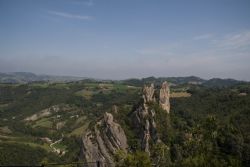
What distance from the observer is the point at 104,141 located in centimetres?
9694

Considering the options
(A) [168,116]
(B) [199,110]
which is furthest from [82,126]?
(A) [168,116]

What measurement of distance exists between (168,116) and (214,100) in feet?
174

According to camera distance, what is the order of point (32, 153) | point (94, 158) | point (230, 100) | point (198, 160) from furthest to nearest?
1. point (230, 100)
2. point (32, 153)
3. point (94, 158)
4. point (198, 160)

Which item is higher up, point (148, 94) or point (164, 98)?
point (148, 94)

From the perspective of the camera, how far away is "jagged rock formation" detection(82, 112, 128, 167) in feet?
309

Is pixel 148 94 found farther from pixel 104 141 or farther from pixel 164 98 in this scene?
pixel 104 141

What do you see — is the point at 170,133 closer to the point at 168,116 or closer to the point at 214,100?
the point at 168,116

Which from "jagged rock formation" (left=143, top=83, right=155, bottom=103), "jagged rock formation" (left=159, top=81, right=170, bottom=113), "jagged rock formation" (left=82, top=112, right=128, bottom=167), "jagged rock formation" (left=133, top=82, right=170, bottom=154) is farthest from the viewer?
"jagged rock formation" (left=159, top=81, right=170, bottom=113)

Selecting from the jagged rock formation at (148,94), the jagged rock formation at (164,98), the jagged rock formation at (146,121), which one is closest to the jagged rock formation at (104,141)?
the jagged rock formation at (146,121)

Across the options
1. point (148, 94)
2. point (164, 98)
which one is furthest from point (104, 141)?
point (164, 98)

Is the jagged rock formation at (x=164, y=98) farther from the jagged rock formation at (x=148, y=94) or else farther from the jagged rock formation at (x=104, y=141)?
the jagged rock formation at (x=104, y=141)

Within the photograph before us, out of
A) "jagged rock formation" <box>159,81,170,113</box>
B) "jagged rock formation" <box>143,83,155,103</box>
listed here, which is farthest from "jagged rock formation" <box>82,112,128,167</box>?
"jagged rock formation" <box>159,81,170,113</box>

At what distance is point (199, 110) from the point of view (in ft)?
472

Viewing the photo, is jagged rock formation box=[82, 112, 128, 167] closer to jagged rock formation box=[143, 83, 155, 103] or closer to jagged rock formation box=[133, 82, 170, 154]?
jagged rock formation box=[133, 82, 170, 154]
